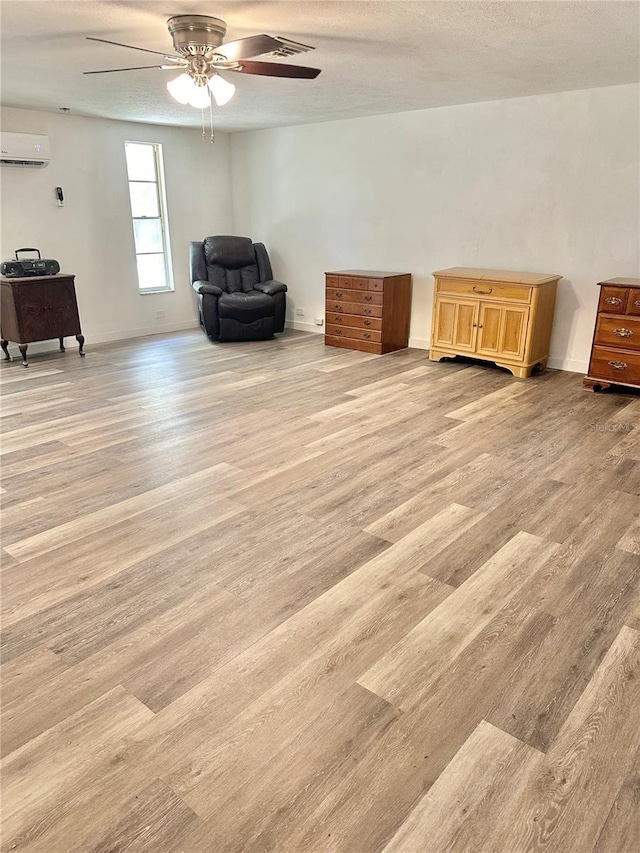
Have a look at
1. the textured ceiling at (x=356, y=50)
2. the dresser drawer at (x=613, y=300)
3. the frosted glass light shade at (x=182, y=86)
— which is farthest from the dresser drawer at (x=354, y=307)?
the frosted glass light shade at (x=182, y=86)

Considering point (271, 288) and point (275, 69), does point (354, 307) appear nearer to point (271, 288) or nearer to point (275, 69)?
point (271, 288)

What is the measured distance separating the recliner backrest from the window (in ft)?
2.43

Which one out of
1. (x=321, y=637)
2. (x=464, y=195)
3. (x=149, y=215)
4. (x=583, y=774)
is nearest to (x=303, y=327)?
(x=149, y=215)

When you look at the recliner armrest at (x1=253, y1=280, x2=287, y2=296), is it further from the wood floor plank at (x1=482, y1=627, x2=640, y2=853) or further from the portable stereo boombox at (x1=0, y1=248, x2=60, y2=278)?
the wood floor plank at (x1=482, y1=627, x2=640, y2=853)

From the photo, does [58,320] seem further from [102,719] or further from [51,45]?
[102,719]

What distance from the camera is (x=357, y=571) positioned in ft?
7.90

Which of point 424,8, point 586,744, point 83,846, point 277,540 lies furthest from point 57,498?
point 424,8

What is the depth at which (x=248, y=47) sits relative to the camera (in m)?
2.89

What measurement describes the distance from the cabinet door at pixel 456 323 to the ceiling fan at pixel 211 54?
265 centimetres

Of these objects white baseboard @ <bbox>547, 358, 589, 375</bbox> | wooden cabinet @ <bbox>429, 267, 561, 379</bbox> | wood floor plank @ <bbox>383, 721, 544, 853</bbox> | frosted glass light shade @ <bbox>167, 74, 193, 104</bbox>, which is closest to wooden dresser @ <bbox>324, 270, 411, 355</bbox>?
wooden cabinet @ <bbox>429, 267, 561, 379</bbox>

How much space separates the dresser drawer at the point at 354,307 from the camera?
594 cm

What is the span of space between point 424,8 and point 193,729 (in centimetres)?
320

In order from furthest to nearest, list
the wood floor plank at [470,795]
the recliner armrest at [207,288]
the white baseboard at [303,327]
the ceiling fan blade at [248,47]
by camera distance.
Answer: the white baseboard at [303,327], the recliner armrest at [207,288], the ceiling fan blade at [248,47], the wood floor plank at [470,795]

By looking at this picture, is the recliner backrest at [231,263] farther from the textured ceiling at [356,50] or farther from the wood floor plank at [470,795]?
the wood floor plank at [470,795]
